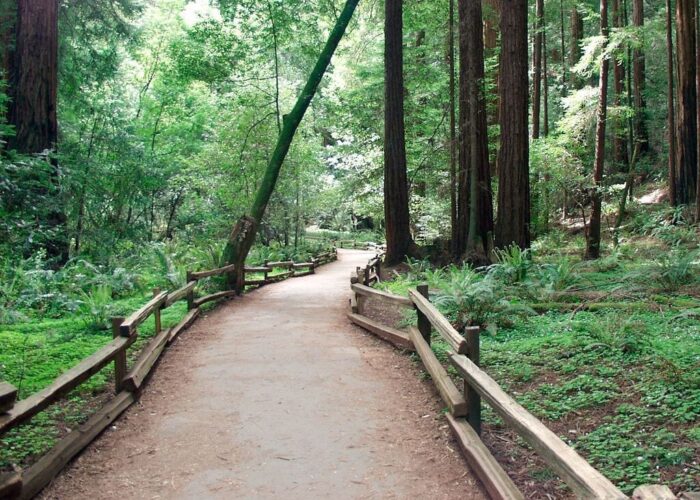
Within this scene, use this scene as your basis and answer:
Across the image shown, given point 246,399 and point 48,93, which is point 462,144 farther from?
point 246,399

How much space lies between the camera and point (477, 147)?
15219mm

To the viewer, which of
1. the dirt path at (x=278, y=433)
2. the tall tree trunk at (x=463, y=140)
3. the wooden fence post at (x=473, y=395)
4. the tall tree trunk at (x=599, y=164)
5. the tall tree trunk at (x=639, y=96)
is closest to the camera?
the dirt path at (x=278, y=433)

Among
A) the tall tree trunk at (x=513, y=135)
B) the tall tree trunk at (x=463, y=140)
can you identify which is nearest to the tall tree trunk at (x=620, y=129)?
the tall tree trunk at (x=463, y=140)

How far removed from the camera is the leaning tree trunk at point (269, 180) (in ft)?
47.4

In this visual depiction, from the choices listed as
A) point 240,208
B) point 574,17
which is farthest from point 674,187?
point 240,208

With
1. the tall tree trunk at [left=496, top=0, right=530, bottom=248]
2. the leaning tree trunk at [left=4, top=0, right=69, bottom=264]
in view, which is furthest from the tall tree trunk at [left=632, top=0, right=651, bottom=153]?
the leaning tree trunk at [left=4, top=0, right=69, bottom=264]

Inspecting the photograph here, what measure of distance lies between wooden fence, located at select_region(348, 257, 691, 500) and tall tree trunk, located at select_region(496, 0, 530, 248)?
6.26 metres

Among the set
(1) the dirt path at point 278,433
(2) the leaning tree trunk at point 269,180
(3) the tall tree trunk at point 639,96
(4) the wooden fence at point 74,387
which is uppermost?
(3) the tall tree trunk at point 639,96

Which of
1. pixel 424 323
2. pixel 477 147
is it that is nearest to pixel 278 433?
pixel 424 323

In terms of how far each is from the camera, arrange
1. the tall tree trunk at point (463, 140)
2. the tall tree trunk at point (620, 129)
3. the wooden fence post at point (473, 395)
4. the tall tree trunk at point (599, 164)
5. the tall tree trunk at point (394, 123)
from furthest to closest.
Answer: the tall tree trunk at point (620, 129), the tall tree trunk at point (394, 123), the tall tree trunk at point (599, 164), the tall tree trunk at point (463, 140), the wooden fence post at point (473, 395)

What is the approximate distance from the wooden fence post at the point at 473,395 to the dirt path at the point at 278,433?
0.31 metres

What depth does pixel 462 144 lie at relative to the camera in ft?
51.9

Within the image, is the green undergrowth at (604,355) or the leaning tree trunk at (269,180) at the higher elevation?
the leaning tree trunk at (269,180)

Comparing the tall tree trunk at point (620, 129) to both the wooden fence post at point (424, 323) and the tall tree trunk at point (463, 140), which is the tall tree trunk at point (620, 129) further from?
the wooden fence post at point (424, 323)
